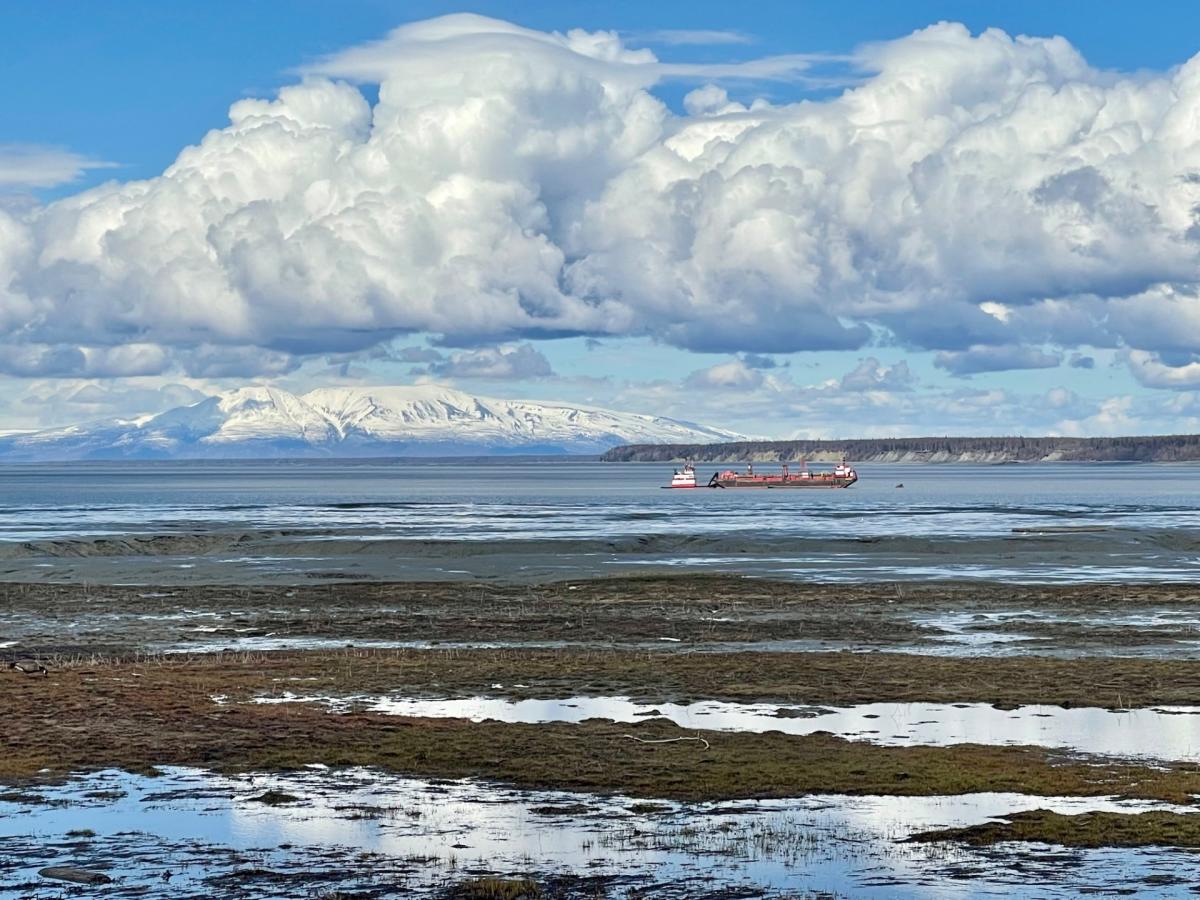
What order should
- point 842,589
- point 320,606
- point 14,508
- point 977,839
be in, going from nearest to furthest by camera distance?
1. point 977,839
2. point 320,606
3. point 842,589
4. point 14,508

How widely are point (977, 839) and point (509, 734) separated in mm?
9244

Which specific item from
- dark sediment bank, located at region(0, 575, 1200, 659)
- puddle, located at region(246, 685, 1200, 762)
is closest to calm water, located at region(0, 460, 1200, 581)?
dark sediment bank, located at region(0, 575, 1200, 659)

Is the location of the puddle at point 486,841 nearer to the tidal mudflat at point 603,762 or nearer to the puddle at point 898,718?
the tidal mudflat at point 603,762

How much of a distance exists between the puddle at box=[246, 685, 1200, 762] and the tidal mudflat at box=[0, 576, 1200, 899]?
11 cm

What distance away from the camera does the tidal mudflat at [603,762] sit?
17.5m

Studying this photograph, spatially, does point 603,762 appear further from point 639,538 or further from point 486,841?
point 639,538

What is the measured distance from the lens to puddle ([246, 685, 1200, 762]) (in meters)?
25.4

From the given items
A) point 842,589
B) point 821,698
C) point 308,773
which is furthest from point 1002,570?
point 308,773

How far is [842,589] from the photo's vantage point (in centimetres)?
5872

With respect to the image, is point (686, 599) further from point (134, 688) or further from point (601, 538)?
point (601, 538)

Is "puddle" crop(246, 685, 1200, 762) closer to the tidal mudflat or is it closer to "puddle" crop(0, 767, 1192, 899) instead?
the tidal mudflat

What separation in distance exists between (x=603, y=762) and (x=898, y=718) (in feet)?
22.3

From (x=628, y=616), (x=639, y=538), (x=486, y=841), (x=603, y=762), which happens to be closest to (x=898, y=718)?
(x=603, y=762)

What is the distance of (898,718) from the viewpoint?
1097 inches
